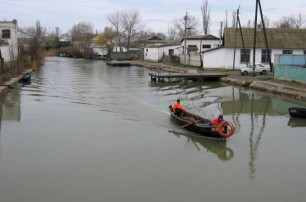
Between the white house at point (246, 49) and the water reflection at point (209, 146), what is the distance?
34.1 meters

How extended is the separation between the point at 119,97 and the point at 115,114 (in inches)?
274

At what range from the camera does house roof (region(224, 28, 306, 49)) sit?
5181cm

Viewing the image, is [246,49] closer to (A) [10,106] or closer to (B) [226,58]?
(B) [226,58]

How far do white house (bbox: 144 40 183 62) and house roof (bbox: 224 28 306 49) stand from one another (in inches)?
686

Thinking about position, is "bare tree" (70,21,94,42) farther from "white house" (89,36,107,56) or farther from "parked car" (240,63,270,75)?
"parked car" (240,63,270,75)

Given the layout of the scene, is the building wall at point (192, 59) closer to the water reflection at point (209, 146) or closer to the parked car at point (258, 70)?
the parked car at point (258, 70)

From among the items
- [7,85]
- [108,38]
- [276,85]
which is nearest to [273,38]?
[276,85]

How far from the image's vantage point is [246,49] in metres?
51.7

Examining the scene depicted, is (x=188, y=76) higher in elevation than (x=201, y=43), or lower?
lower

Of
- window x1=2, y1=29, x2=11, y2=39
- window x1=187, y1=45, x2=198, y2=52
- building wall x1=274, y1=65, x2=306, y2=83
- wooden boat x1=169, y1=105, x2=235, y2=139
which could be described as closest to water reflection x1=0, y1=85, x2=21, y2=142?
wooden boat x1=169, y1=105, x2=235, y2=139

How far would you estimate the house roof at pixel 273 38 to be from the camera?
51812mm

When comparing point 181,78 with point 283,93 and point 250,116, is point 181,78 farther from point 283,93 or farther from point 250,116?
point 250,116

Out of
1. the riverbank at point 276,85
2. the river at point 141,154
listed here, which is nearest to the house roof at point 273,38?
the riverbank at point 276,85

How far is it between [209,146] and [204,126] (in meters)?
1.05
